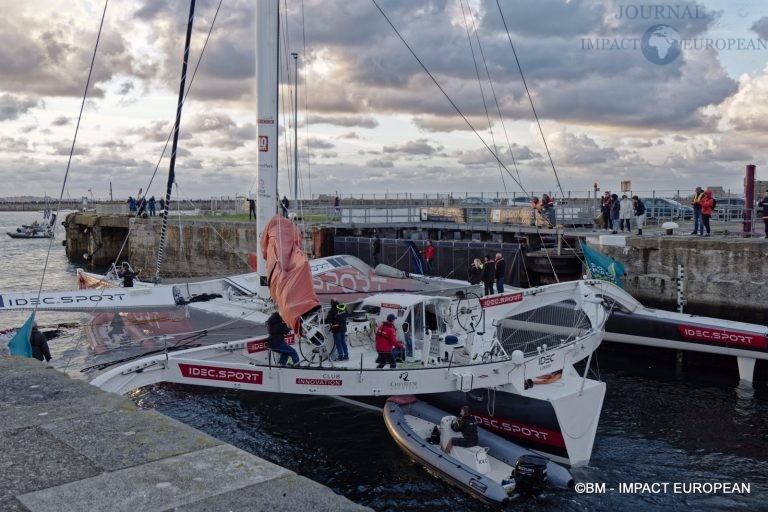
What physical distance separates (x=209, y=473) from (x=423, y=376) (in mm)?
7752

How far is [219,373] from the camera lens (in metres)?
10.9

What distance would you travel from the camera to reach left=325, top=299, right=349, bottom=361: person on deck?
479 inches

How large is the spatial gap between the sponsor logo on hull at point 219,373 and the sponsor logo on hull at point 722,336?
474 inches

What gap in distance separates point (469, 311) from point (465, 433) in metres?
3.31

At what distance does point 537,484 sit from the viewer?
10.2 meters

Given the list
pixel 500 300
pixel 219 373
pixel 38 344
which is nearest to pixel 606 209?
pixel 500 300

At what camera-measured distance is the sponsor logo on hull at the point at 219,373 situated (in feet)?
35.7

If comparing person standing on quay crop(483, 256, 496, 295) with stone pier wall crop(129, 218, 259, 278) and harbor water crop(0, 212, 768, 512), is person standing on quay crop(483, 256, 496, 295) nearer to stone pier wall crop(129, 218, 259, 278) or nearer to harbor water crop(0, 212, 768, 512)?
harbor water crop(0, 212, 768, 512)

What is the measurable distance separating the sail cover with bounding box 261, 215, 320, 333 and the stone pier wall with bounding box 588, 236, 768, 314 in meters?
13.6

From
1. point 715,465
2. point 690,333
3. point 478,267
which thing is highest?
point 478,267

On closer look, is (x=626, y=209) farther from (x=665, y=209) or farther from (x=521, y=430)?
(x=521, y=430)

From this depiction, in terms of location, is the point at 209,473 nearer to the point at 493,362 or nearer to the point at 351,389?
the point at 351,389

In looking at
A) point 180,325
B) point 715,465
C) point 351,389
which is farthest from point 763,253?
point 180,325

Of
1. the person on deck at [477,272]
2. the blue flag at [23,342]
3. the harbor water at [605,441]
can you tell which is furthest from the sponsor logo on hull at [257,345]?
the person on deck at [477,272]
